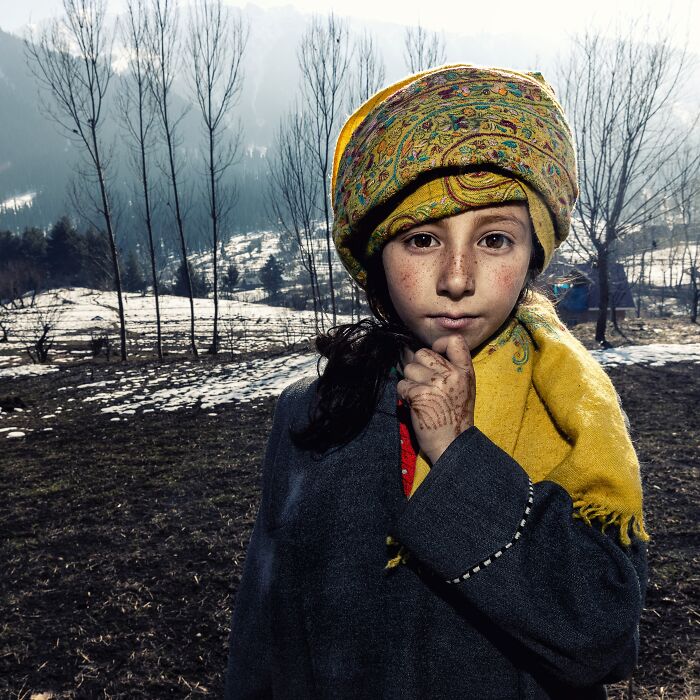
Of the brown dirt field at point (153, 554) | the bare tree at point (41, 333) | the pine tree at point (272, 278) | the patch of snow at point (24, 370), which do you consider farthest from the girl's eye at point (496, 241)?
the pine tree at point (272, 278)

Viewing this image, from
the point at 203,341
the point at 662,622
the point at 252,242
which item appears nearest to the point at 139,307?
the point at 203,341

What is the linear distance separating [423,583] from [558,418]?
0.35 metres

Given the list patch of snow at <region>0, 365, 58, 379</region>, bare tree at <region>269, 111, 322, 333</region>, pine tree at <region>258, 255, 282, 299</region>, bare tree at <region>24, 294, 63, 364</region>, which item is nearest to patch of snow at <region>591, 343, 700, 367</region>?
bare tree at <region>269, 111, 322, 333</region>

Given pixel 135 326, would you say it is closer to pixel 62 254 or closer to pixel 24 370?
pixel 24 370

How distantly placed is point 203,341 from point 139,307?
16.6 m

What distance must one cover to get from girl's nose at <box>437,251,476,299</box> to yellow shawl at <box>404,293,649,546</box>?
18 centimetres

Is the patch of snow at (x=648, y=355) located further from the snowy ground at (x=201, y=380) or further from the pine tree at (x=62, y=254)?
the pine tree at (x=62, y=254)

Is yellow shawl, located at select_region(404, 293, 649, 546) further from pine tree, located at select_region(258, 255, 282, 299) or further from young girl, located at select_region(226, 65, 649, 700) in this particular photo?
pine tree, located at select_region(258, 255, 282, 299)

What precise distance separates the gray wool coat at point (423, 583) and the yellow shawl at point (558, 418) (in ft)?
0.14

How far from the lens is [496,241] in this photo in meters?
0.82

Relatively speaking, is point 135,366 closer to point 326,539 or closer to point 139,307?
point 326,539

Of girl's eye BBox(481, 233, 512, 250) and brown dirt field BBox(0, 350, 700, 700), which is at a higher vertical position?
girl's eye BBox(481, 233, 512, 250)

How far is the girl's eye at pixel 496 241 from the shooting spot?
2.70ft

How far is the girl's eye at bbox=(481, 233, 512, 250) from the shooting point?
82 cm
